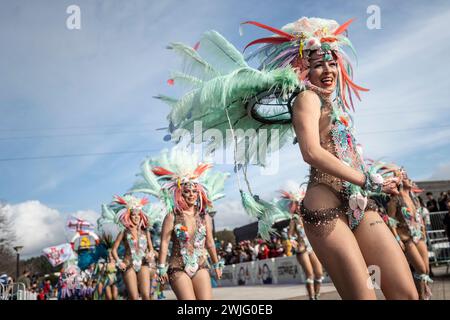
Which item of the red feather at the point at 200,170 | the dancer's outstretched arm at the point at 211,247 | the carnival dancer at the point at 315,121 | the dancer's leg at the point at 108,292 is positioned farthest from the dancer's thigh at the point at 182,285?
the dancer's leg at the point at 108,292

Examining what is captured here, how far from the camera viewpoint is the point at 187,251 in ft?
16.5

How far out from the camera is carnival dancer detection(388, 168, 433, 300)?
606 centimetres

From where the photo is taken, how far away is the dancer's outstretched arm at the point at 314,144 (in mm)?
2617

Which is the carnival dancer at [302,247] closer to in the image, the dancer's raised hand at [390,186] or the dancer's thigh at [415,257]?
the dancer's thigh at [415,257]

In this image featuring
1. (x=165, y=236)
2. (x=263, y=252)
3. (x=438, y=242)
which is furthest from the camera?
(x=263, y=252)

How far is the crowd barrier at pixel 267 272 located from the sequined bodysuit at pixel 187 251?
909 cm

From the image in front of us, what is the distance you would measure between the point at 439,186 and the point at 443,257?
7068 millimetres

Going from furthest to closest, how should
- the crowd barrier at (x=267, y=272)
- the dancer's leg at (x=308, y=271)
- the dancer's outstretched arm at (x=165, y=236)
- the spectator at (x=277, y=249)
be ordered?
the spectator at (x=277, y=249) < the crowd barrier at (x=267, y=272) < the dancer's leg at (x=308, y=271) < the dancer's outstretched arm at (x=165, y=236)

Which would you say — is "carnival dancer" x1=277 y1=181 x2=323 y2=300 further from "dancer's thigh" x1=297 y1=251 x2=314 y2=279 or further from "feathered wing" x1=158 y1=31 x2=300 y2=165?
"feathered wing" x1=158 y1=31 x2=300 y2=165

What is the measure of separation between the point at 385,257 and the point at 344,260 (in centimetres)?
24

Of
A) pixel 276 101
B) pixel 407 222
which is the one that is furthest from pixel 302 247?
pixel 276 101

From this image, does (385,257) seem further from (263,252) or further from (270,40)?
(263,252)

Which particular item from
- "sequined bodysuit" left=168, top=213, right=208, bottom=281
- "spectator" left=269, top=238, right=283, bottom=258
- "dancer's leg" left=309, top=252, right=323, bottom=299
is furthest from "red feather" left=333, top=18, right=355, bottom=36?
"spectator" left=269, top=238, right=283, bottom=258
